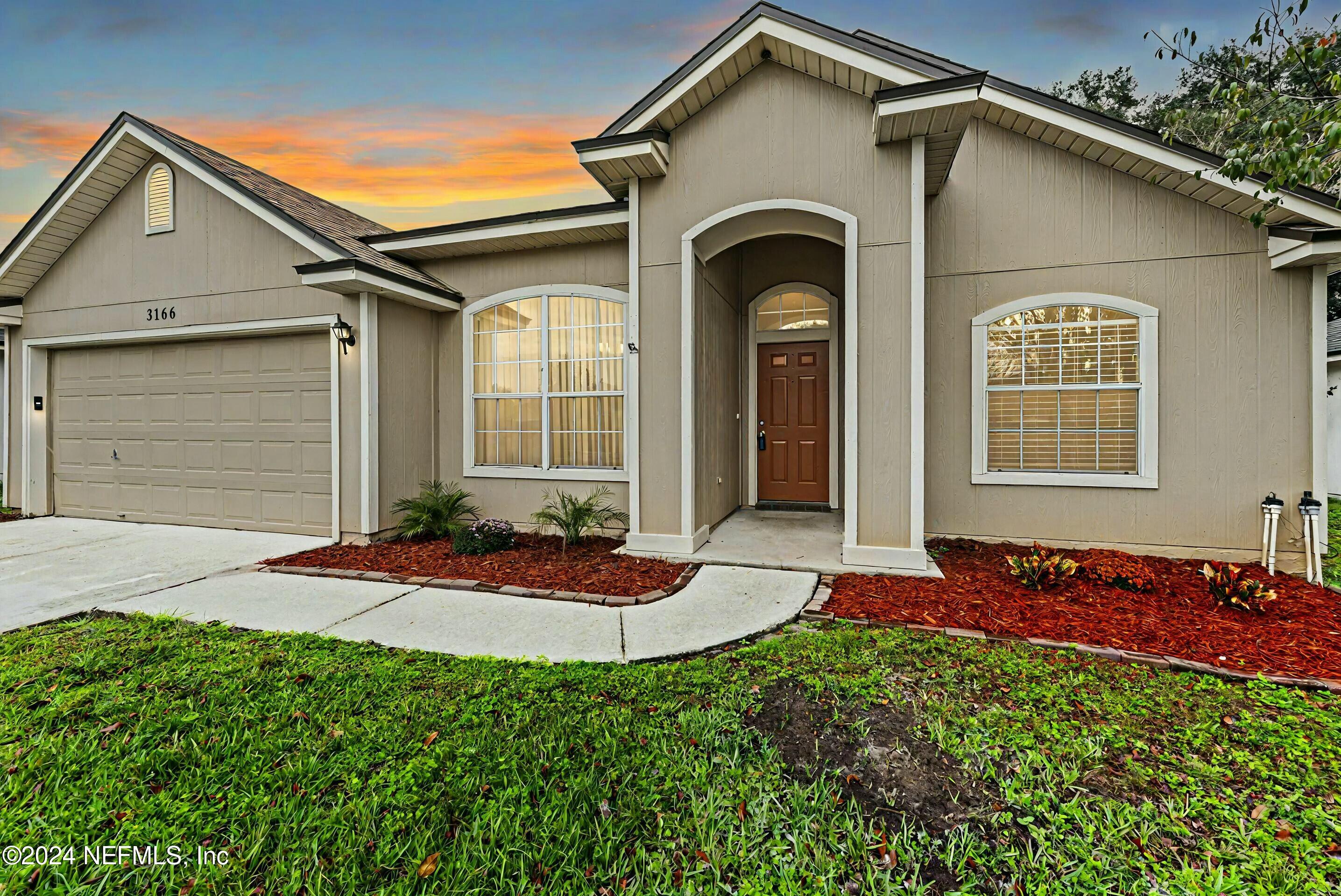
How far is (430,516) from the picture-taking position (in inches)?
254

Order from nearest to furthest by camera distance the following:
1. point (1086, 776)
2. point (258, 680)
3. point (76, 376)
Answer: point (1086, 776) < point (258, 680) < point (76, 376)

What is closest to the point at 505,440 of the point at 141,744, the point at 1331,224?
the point at 141,744

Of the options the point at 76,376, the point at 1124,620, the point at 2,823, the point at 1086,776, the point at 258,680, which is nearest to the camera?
the point at 2,823

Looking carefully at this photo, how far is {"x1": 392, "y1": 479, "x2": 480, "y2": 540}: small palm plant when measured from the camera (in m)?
6.42

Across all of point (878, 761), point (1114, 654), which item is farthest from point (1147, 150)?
point (878, 761)

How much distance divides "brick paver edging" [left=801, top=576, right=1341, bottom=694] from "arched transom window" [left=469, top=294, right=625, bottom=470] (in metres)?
3.39

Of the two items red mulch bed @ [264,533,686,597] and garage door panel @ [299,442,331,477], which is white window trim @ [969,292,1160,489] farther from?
garage door panel @ [299,442,331,477]

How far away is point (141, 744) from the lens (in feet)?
7.57

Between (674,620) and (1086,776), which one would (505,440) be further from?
(1086,776)

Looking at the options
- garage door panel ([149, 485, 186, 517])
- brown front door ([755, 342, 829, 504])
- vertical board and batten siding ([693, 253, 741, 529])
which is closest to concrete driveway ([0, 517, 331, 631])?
garage door panel ([149, 485, 186, 517])

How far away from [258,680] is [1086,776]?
397 cm

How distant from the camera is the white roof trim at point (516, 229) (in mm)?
6023

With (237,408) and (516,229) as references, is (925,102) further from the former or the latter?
(237,408)

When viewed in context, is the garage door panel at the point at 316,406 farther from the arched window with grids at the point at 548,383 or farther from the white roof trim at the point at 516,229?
the white roof trim at the point at 516,229
